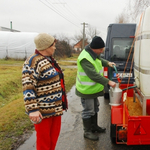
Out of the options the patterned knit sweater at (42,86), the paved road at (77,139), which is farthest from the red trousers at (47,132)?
the paved road at (77,139)

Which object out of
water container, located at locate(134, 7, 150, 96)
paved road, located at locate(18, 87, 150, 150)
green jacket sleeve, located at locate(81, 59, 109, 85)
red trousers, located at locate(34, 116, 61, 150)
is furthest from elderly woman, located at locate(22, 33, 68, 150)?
water container, located at locate(134, 7, 150, 96)

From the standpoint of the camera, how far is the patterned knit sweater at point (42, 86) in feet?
6.94

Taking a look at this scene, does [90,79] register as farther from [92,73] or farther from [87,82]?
[92,73]

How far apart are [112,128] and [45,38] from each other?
5.87 feet

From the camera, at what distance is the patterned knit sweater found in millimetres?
2115

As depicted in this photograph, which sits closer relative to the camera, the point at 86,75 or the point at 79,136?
the point at 86,75

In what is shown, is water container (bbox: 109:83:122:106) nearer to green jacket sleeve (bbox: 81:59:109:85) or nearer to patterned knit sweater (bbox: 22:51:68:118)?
green jacket sleeve (bbox: 81:59:109:85)

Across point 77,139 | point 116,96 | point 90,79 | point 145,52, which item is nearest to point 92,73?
point 90,79

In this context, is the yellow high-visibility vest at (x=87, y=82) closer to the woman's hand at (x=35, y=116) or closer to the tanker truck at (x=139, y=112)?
the tanker truck at (x=139, y=112)

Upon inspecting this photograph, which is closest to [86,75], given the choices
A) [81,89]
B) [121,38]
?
[81,89]

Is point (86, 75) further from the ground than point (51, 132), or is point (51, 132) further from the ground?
point (86, 75)

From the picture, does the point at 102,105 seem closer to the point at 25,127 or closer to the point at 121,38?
the point at 121,38

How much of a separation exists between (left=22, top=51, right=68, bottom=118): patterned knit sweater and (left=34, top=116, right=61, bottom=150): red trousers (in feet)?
0.43

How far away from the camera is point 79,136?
3.75m
